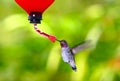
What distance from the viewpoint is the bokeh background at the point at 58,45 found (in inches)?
80.4

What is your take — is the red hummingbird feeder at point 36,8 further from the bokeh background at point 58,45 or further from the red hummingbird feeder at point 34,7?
the bokeh background at point 58,45

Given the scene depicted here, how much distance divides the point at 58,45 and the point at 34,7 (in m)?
1.33

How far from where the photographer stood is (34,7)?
30.0 inches

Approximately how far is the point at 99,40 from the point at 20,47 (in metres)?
0.43

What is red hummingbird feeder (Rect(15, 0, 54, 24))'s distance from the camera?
0.75 meters

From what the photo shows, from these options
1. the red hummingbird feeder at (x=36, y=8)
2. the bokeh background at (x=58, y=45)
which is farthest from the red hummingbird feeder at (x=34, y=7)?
the bokeh background at (x=58, y=45)

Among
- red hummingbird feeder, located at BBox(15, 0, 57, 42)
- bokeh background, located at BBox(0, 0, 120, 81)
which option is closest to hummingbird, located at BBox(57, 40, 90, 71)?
red hummingbird feeder, located at BBox(15, 0, 57, 42)

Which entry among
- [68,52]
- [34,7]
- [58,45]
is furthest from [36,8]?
[58,45]

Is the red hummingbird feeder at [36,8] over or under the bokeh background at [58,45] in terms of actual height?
under

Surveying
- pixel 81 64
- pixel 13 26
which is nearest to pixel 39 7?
pixel 81 64

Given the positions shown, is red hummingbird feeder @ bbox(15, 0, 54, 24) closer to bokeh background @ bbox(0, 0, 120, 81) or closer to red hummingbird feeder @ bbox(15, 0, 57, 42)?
red hummingbird feeder @ bbox(15, 0, 57, 42)

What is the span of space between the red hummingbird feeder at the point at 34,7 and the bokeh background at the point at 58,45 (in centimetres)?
125

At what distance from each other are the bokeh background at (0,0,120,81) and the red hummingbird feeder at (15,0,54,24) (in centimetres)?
125

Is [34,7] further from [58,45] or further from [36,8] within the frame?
[58,45]
